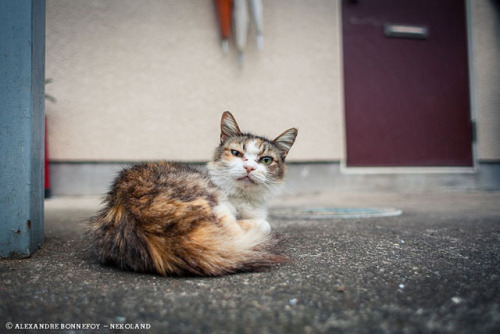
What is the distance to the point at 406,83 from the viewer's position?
4293 mm

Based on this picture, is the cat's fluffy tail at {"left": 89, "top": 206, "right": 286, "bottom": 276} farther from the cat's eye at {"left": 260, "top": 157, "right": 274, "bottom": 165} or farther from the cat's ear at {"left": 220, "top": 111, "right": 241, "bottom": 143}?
the cat's ear at {"left": 220, "top": 111, "right": 241, "bottom": 143}

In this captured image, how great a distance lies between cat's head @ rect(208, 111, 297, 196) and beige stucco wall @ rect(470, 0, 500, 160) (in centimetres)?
382

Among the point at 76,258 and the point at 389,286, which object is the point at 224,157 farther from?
the point at 389,286

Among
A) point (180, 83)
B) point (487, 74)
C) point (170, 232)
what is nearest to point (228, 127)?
point (170, 232)

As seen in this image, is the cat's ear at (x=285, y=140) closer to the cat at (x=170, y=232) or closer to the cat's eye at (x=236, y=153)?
the cat's eye at (x=236, y=153)

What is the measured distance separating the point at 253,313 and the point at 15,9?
1.58 meters

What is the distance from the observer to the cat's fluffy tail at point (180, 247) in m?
1.07

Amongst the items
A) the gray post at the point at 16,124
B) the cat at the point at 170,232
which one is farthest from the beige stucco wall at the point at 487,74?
the gray post at the point at 16,124

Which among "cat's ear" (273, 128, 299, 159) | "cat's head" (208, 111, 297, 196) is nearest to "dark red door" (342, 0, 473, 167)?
"cat's ear" (273, 128, 299, 159)

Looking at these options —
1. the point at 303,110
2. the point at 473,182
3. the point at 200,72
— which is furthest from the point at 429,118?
the point at 200,72

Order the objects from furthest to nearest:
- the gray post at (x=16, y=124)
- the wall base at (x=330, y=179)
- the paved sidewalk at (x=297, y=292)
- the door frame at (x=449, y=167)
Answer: the door frame at (x=449, y=167) < the wall base at (x=330, y=179) < the gray post at (x=16, y=124) < the paved sidewalk at (x=297, y=292)

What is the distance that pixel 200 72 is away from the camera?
3.88 meters

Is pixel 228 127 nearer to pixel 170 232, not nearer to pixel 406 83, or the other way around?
pixel 170 232

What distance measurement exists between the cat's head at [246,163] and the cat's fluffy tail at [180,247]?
1.86 ft
